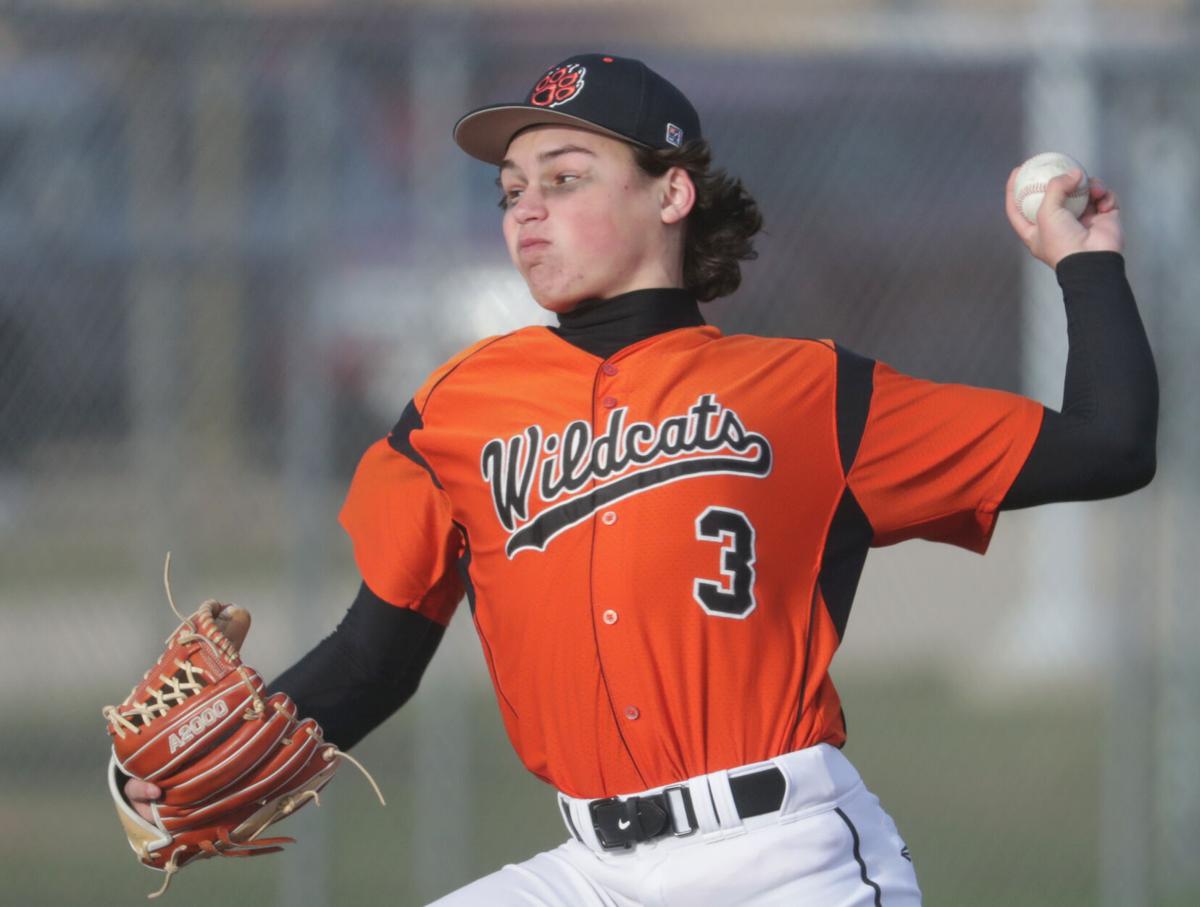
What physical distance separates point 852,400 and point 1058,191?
1.25 ft

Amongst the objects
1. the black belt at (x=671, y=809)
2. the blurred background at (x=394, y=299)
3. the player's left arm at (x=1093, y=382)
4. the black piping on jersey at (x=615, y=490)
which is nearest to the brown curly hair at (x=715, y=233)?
the black piping on jersey at (x=615, y=490)

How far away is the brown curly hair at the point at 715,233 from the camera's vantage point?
236 centimetres

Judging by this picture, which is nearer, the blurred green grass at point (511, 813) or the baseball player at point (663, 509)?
the baseball player at point (663, 509)

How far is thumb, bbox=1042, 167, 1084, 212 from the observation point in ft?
6.47

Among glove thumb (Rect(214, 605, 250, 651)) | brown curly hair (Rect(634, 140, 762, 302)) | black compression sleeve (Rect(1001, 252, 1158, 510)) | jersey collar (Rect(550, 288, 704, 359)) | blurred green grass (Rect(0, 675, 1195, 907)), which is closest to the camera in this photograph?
black compression sleeve (Rect(1001, 252, 1158, 510))

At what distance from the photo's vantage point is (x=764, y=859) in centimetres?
191

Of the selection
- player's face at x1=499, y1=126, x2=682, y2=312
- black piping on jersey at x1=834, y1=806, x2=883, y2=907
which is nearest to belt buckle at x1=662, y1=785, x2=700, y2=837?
black piping on jersey at x1=834, y1=806, x2=883, y2=907

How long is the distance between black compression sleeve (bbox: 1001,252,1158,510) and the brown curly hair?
597mm

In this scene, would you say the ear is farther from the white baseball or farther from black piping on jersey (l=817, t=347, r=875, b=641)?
the white baseball

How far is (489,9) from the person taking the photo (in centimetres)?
390

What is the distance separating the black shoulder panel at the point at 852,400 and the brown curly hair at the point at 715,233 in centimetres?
33

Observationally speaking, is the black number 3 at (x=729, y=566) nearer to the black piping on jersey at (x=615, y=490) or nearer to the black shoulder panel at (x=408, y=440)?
the black piping on jersey at (x=615, y=490)

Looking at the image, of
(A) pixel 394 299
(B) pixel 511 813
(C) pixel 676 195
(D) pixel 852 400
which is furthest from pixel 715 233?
(B) pixel 511 813

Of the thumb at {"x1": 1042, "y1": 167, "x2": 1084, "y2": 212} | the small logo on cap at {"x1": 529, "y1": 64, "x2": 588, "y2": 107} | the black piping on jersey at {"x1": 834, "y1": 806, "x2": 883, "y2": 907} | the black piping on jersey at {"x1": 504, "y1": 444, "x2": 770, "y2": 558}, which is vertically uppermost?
the small logo on cap at {"x1": 529, "y1": 64, "x2": 588, "y2": 107}
